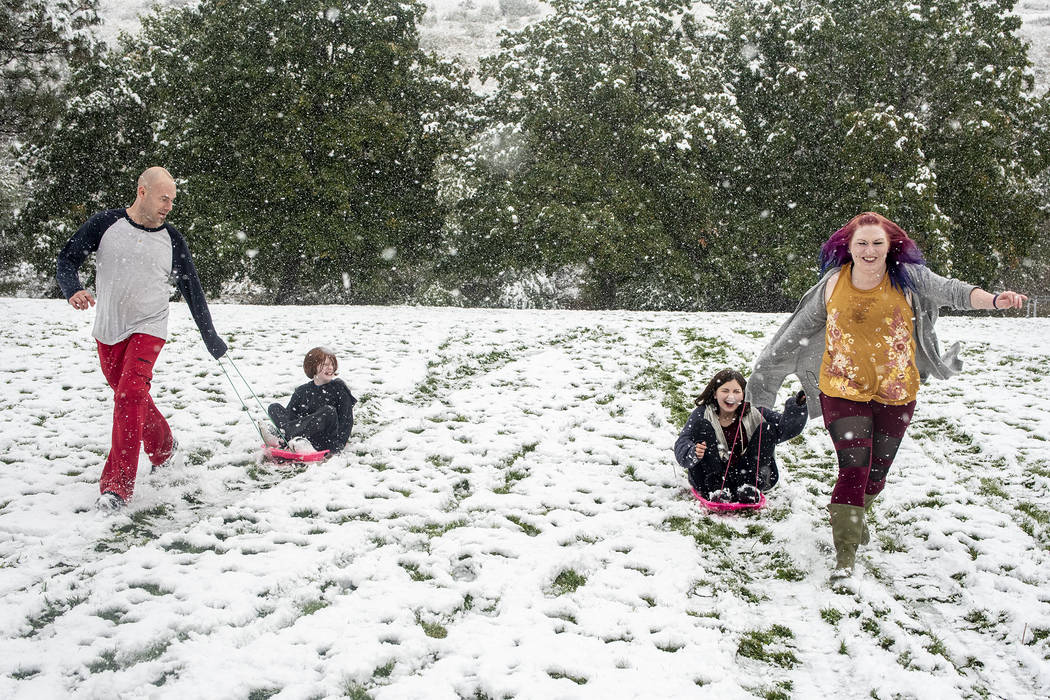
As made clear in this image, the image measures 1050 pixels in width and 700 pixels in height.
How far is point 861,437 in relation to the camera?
13.1 feet

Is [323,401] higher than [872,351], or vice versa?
[872,351]

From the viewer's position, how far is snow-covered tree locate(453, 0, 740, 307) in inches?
835

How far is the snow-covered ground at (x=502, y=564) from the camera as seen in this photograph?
10.2 ft

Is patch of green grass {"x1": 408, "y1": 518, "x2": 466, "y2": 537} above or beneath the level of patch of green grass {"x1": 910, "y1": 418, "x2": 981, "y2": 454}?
beneath

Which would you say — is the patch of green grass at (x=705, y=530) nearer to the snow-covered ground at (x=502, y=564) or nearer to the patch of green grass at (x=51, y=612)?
the snow-covered ground at (x=502, y=564)

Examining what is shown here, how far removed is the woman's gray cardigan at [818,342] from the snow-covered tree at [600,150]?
1603cm

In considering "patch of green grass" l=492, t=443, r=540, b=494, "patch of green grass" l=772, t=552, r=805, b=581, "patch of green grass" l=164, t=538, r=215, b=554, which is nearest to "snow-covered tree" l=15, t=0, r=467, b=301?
"patch of green grass" l=492, t=443, r=540, b=494

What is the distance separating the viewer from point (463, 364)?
34.2ft

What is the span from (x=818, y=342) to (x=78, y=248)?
541cm

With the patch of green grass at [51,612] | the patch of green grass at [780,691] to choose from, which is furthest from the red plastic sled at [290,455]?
the patch of green grass at [780,691]

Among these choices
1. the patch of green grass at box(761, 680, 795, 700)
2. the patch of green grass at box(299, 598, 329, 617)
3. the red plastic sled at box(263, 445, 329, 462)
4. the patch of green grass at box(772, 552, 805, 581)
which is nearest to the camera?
the patch of green grass at box(761, 680, 795, 700)

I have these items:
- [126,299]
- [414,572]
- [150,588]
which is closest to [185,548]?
[150,588]

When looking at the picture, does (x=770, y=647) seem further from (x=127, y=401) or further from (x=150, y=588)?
(x=127, y=401)

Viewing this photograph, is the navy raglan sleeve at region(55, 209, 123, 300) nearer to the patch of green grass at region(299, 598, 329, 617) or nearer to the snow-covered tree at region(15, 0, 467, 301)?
the patch of green grass at region(299, 598, 329, 617)
